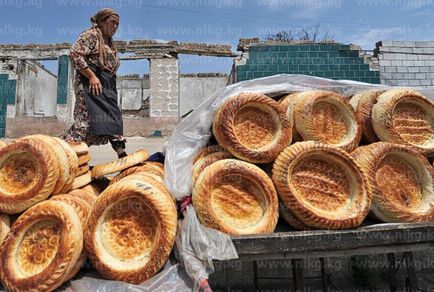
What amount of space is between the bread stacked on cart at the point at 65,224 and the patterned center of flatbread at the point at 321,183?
85 centimetres

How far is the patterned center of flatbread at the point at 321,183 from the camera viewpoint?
2.04 meters

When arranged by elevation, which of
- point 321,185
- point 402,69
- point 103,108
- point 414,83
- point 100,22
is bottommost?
point 321,185

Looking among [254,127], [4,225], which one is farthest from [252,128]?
[4,225]

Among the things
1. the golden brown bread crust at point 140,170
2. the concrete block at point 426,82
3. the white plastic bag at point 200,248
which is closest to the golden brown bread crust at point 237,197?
the white plastic bag at point 200,248

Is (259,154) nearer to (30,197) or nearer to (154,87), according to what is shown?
(30,197)

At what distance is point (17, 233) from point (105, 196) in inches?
20.5

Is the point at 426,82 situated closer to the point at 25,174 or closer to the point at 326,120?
the point at 326,120

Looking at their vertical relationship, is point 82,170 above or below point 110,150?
below

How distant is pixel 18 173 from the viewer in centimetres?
198

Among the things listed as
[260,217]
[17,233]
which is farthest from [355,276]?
[17,233]

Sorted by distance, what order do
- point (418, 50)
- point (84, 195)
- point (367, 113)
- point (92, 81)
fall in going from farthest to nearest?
point (418, 50), point (92, 81), point (367, 113), point (84, 195)

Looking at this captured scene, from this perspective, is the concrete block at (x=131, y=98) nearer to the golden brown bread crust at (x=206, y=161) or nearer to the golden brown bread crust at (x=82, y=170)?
the golden brown bread crust at (x=82, y=170)

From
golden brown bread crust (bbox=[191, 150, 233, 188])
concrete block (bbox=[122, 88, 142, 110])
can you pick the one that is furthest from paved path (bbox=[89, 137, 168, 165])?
concrete block (bbox=[122, 88, 142, 110])

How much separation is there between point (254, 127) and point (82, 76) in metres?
1.63
